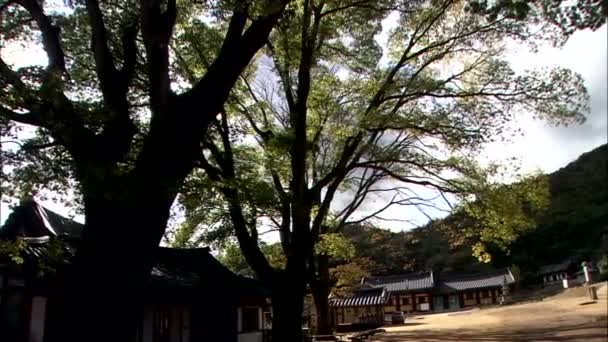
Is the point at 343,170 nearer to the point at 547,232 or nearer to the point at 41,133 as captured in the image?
the point at 41,133

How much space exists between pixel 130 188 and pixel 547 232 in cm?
6192

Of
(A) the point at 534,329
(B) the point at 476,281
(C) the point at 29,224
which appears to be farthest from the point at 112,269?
(B) the point at 476,281

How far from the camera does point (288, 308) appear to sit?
35.7ft

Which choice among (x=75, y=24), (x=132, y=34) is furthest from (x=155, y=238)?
(x=75, y=24)

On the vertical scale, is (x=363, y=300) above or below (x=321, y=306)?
below

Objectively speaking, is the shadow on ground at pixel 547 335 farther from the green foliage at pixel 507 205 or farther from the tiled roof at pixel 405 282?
the tiled roof at pixel 405 282

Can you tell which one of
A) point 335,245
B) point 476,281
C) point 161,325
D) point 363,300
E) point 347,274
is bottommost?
point 363,300

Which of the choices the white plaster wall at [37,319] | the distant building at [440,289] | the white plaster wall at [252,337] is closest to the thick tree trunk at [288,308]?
the white plaster wall at [37,319]

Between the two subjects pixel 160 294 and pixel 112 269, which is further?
pixel 160 294

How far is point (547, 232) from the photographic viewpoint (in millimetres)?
58219

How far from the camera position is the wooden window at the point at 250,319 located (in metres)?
17.7

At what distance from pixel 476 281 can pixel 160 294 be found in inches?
1858

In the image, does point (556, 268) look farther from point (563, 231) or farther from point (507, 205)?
point (507, 205)

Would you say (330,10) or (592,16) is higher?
(330,10)
